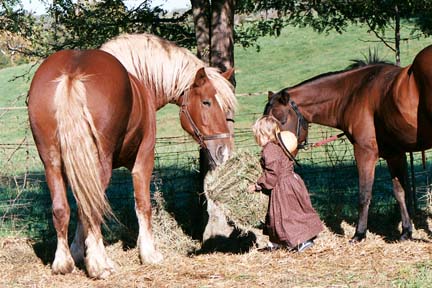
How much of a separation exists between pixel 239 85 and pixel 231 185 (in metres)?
21.6

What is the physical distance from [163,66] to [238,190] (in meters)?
1.52

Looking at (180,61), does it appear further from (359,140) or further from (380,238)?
(380,238)

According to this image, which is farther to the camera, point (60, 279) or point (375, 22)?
point (375, 22)

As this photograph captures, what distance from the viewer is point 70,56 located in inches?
218

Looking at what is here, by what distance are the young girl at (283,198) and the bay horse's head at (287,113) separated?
3.74 feet

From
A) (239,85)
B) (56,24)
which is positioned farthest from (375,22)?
(239,85)

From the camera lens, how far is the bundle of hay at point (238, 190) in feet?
20.2

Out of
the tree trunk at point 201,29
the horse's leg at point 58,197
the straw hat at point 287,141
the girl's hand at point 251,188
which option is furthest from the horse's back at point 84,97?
the tree trunk at point 201,29

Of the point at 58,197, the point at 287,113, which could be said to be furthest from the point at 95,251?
the point at 287,113

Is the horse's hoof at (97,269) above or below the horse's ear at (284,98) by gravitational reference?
below

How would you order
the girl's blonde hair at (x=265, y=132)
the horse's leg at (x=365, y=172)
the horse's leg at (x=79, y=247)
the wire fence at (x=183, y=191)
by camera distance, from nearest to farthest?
the girl's blonde hair at (x=265, y=132) < the horse's leg at (x=79, y=247) < the horse's leg at (x=365, y=172) < the wire fence at (x=183, y=191)

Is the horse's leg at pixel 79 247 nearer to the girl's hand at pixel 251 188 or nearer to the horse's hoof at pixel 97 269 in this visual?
the horse's hoof at pixel 97 269

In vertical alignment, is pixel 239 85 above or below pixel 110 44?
below

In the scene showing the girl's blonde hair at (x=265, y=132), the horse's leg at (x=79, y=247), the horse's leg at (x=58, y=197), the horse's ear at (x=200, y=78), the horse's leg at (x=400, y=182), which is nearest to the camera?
the horse's leg at (x=58, y=197)
